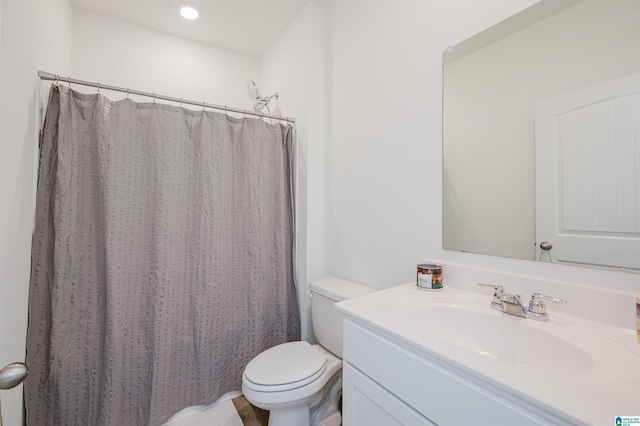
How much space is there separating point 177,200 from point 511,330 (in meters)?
1.63

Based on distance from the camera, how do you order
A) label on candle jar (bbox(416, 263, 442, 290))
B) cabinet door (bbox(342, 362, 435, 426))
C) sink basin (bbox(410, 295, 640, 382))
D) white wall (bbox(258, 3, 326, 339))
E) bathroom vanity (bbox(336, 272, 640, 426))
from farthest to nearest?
1. white wall (bbox(258, 3, 326, 339))
2. label on candle jar (bbox(416, 263, 442, 290))
3. cabinet door (bbox(342, 362, 435, 426))
4. sink basin (bbox(410, 295, 640, 382))
5. bathroom vanity (bbox(336, 272, 640, 426))

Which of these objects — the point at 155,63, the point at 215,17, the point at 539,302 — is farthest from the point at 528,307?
the point at 155,63

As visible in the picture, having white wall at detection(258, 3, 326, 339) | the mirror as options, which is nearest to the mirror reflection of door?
the mirror

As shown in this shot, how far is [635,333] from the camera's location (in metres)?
0.68

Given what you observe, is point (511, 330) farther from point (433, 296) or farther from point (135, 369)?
point (135, 369)

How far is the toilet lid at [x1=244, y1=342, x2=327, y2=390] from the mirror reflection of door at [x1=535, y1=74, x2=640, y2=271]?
1.07 m

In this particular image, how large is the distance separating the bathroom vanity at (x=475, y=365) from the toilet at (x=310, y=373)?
0.34 meters

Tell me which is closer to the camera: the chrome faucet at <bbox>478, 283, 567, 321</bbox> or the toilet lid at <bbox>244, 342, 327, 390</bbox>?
the chrome faucet at <bbox>478, 283, 567, 321</bbox>

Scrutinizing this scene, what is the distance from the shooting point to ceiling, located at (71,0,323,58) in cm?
179

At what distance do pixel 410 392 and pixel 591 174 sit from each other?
0.83 metres

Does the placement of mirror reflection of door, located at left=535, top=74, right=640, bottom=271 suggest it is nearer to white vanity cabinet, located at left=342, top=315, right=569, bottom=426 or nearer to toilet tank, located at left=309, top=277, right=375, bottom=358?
white vanity cabinet, located at left=342, top=315, right=569, bottom=426

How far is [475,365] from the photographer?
553 millimetres

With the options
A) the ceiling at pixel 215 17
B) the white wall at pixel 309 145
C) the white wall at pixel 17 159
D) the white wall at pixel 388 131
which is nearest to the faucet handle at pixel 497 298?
the white wall at pixel 388 131

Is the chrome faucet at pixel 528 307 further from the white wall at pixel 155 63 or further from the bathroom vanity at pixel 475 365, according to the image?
the white wall at pixel 155 63
